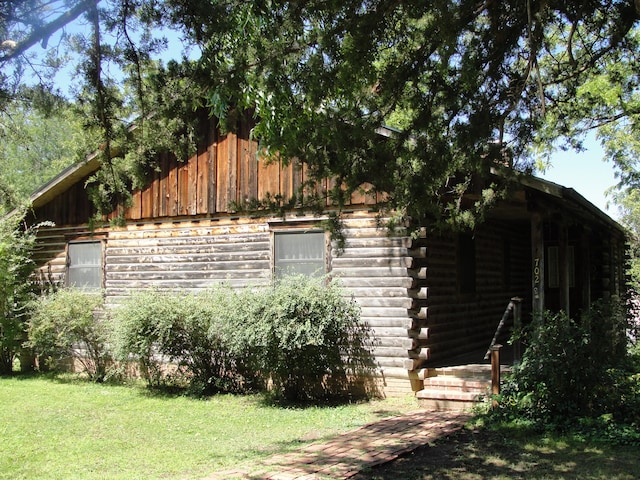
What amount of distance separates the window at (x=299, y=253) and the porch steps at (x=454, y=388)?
8.80ft

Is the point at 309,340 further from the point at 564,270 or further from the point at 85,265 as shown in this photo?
the point at 85,265

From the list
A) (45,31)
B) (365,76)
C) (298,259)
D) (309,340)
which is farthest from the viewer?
(298,259)

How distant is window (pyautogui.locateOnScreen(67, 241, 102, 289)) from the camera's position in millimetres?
14154

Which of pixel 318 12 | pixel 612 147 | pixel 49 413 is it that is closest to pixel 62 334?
pixel 49 413

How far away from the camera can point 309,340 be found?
9727mm

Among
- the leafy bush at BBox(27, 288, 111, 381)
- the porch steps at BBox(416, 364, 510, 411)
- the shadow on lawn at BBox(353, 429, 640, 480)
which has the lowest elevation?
the shadow on lawn at BBox(353, 429, 640, 480)

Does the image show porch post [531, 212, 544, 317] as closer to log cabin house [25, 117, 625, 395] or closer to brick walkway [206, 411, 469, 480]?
log cabin house [25, 117, 625, 395]

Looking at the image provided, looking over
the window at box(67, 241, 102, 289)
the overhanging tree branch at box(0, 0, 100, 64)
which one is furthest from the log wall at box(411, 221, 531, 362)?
the window at box(67, 241, 102, 289)

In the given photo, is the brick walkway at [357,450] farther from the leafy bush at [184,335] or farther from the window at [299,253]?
the leafy bush at [184,335]

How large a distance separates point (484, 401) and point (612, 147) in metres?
17.9

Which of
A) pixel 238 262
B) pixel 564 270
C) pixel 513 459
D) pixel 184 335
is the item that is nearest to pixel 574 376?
pixel 513 459

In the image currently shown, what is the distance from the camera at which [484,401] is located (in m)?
9.12

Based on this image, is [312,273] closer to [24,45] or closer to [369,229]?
[369,229]

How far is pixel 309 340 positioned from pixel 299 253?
7.13ft
